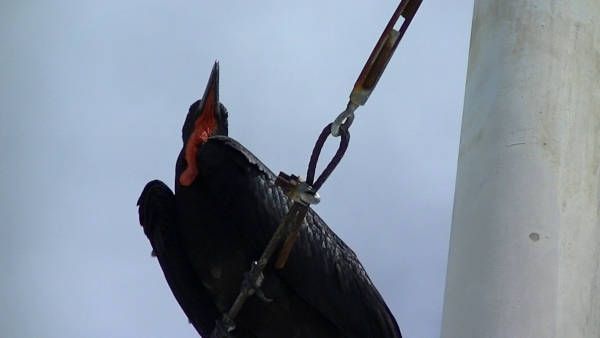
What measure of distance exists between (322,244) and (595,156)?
2881mm

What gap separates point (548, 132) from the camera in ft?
15.0

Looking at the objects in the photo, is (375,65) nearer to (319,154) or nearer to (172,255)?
(319,154)

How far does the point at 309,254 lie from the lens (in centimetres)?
710

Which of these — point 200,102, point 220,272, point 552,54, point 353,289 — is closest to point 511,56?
point 552,54

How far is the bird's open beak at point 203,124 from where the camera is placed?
25.0ft

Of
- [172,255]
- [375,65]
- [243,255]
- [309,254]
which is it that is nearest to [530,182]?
[375,65]

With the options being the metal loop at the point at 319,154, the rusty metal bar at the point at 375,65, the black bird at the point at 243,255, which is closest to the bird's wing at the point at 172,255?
the black bird at the point at 243,255

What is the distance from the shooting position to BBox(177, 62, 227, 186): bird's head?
767 centimetres

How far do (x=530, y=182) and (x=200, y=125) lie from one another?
4132 millimetres

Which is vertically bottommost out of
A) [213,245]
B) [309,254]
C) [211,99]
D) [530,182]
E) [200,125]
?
[530,182]

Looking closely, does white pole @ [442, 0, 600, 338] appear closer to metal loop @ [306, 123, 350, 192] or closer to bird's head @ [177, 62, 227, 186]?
metal loop @ [306, 123, 350, 192]

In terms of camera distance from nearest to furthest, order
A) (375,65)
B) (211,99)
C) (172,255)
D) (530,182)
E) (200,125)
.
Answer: (530,182) → (375,65) → (172,255) → (200,125) → (211,99)

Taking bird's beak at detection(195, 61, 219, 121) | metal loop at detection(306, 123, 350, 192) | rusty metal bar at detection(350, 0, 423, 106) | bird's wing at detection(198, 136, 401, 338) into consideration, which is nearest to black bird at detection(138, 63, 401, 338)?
bird's wing at detection(198, 136, 401, 338)

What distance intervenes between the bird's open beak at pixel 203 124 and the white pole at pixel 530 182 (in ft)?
10.0
